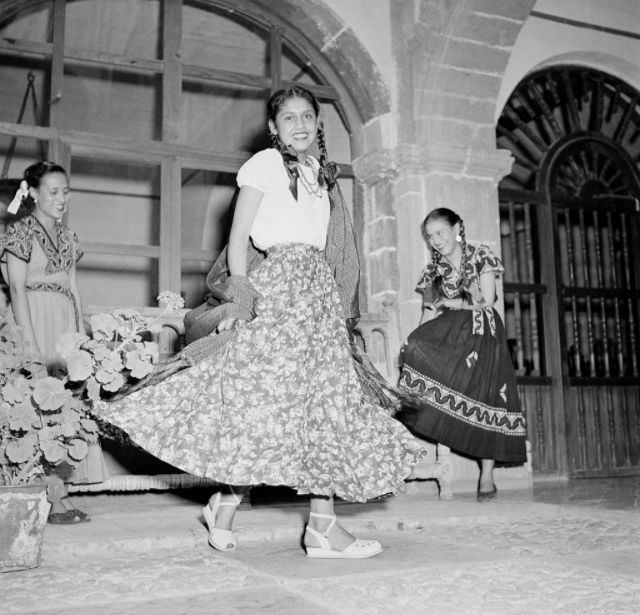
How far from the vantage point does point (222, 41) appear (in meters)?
6.30

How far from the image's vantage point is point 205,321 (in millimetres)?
2715

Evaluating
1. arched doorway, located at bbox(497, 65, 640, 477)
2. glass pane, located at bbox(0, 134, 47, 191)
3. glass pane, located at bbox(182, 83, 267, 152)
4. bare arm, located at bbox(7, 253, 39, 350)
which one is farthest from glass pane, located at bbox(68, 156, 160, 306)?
bare arm, located at bbox(7, 253, 39, 350)

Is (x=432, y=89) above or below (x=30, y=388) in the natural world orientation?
above

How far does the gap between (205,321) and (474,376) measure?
2163mm

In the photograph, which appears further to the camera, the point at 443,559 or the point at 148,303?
the point at 148,303

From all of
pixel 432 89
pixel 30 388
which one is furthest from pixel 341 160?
pixel 30 388

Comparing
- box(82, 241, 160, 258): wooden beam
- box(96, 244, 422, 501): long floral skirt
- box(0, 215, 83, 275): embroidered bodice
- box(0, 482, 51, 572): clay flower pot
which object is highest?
box(82, 241, 160, 258): wooden beam

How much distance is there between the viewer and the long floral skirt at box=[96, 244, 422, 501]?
2.54m

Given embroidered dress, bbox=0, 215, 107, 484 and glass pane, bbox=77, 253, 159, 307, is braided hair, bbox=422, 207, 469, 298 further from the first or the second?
glass pane, bbox=77, 253, 159, 307

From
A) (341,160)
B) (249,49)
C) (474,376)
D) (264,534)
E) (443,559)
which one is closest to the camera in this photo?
(443,559)

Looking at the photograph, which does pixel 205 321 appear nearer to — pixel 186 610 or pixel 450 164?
pixel 186 610

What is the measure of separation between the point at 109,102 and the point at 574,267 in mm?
5022

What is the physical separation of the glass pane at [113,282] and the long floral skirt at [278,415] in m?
6.59

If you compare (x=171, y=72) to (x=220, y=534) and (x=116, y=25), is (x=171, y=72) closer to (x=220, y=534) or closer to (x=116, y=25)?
(x=116, y=25)
